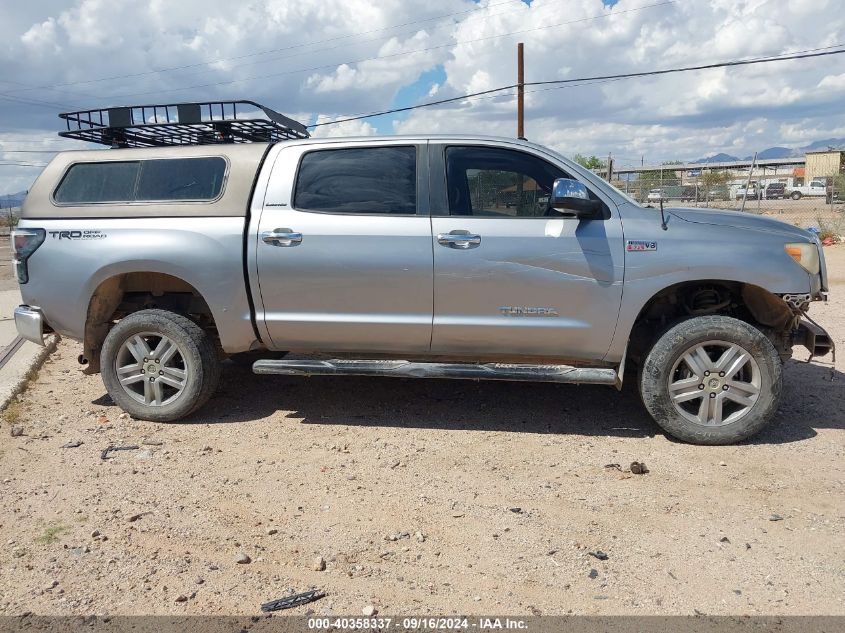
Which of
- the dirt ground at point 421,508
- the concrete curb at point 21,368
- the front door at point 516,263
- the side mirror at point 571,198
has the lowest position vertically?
the dirt ground at point 421,508

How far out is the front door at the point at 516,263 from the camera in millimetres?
4457

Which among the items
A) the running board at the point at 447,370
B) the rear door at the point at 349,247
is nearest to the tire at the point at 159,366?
the running board at the point at 447,370

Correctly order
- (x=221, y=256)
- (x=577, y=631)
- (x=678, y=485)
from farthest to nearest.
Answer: (x=221, y=256) < (x=678, y=485) < (x=577, y=631)

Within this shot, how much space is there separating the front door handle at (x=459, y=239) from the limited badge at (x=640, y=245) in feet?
3.14

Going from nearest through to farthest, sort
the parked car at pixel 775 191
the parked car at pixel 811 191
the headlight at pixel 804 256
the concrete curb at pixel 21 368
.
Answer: the headlight at pixel 804 256 → the concrete curb at pixel 21 368 → the parked car at pixel 811 191 → the parked car at pixel 775 191

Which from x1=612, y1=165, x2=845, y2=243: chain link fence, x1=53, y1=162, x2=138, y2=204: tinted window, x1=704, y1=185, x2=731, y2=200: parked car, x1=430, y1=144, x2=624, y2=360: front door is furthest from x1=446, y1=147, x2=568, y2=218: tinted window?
x1=704, y1=185, x2=731, y2=200: parked car

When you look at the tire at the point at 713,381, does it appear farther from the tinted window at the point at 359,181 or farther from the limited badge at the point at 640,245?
the tinted window at the point at 359,181

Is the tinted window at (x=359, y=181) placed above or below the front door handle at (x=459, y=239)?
above

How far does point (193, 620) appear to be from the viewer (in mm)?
2779

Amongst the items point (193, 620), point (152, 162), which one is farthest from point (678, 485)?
point (152, 162)

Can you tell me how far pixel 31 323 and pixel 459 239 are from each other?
10.6ft

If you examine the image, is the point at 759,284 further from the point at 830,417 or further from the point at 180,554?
the point at 180,554

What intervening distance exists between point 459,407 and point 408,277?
1.28 m

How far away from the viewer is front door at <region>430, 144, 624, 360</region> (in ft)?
14.6
